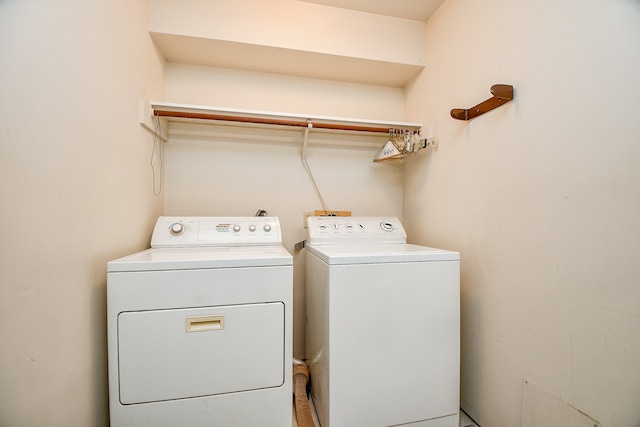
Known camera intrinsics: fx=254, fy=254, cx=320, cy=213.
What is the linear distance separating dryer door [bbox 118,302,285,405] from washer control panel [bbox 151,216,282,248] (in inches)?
20.4

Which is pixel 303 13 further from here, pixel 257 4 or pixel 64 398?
pixel 64 398

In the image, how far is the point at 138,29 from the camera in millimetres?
1304

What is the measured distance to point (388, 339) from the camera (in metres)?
1.11

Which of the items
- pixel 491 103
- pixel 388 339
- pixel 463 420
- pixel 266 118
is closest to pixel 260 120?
pixel 266 118

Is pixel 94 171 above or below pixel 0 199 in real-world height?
above

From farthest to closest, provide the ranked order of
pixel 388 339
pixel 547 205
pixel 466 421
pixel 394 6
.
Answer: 1. pixel 394 6
2. pixel 466 421
3. pixel 388 339
4. pixel 547 205

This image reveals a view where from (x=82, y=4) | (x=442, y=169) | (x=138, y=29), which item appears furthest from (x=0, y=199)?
(x=442, y=169)

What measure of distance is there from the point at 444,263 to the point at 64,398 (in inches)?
59.0

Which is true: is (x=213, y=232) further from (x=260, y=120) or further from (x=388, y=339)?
(x=388, y=339)

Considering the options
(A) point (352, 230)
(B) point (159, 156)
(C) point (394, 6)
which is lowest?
(A) point (352, 230)

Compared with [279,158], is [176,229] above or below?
below

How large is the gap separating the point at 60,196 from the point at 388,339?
1.32m

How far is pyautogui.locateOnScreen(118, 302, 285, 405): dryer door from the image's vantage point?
37.3 inches

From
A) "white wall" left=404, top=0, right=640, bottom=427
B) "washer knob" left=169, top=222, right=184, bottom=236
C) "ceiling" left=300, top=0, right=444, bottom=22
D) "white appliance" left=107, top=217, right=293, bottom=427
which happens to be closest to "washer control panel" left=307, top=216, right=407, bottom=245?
"white wall" left=404, top=0, right=640, bottom=427
